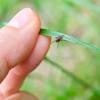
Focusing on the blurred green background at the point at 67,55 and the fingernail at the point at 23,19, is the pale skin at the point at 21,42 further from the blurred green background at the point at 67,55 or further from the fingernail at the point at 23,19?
the blurred green background at the point at 67,55

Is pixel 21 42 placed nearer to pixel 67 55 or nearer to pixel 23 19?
pixel 23 19

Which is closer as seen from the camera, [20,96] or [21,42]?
[21,42]

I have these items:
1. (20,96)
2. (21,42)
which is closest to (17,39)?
(21,42)

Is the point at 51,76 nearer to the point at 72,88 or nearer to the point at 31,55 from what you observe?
the point at 72,88

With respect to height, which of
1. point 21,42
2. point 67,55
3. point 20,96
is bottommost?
point 67,55

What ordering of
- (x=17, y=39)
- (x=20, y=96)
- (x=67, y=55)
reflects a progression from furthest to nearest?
1. (x=67, y=55)
2. (x=20, y=96)
3. (x=17, y=39)
